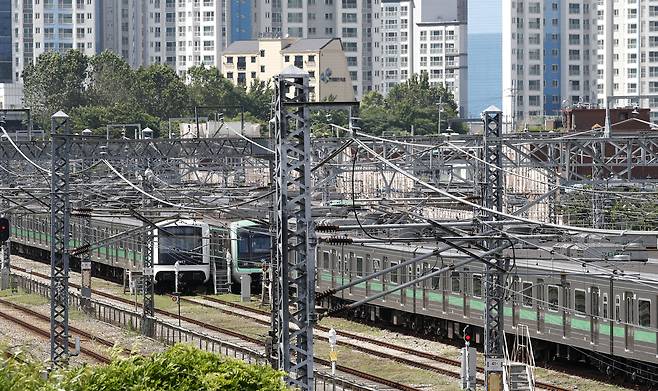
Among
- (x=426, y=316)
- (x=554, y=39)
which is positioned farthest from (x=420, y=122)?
(x=426, y=316)

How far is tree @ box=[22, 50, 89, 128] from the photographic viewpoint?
117125 mm

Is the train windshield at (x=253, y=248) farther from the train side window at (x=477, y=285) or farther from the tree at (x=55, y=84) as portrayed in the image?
the tree at (x=55, y=84)

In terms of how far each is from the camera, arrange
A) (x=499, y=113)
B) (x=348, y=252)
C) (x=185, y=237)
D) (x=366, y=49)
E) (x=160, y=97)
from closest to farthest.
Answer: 1. (x=499, y=113)
2. (x=348, y=252)
3. (x=185, y=237)
4. (x=160, y=97)
5. (x=366, y=49)

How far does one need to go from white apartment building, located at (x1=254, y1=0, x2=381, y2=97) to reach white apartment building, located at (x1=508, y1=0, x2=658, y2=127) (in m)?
14.9

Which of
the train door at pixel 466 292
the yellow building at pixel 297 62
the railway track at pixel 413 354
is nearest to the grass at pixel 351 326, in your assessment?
the railway track at pixel 413 354

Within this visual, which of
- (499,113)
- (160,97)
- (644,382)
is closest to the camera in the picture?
(499,113)

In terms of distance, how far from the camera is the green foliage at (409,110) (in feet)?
380

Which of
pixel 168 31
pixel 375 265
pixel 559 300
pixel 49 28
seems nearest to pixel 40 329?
pixel 375 265

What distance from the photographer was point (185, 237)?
45.6m

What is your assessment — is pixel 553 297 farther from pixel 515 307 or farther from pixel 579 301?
pixel 515 307

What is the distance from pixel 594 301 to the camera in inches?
1151

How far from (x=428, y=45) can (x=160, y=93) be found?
68642mm

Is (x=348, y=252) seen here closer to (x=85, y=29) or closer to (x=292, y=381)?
(x=292, y=381)

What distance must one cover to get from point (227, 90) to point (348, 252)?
8126 centimetres
